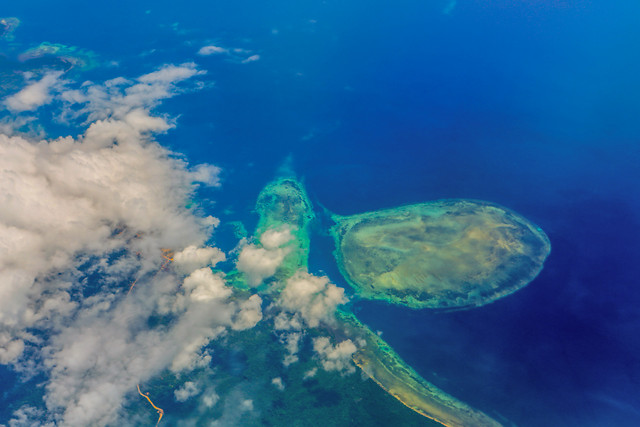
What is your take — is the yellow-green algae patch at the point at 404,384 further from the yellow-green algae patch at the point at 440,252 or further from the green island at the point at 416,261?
the yellow-green algae patch at the point at 440,252

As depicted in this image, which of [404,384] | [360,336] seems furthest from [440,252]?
[404,384]

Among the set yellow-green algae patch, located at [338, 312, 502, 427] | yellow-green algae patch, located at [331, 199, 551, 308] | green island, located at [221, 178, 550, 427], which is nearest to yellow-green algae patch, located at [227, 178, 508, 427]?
yellow-green algae patch, located at [338, 312, 502, 427]

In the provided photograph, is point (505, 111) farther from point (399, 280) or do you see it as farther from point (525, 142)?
point (399, 280)

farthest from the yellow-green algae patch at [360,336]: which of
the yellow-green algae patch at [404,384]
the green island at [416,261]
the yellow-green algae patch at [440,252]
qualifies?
the yellow-green algae patch at [440,252]

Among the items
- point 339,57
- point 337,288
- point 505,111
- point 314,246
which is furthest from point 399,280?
point 339,57

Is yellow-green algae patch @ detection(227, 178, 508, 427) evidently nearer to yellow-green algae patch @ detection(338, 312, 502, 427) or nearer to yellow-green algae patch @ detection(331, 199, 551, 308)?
yellow-green algae patch @ detection(338, 312, 502, 427)

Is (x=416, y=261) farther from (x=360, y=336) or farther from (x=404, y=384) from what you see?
(x=404, y=384)
